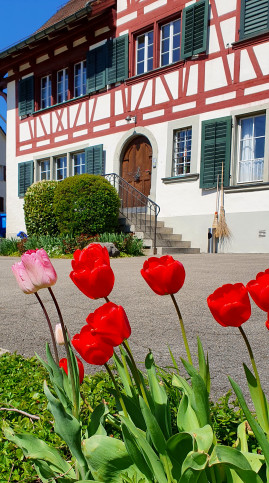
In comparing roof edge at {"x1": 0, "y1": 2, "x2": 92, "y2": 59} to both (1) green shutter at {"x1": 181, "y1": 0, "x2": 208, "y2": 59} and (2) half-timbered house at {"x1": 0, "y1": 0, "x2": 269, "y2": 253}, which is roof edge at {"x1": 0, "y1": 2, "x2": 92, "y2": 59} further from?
(1) green shutter at {"x1": 181, "y1": 0, "x2": 208, "y2": 59}

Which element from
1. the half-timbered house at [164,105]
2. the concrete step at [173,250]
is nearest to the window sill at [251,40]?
the half-timbered house at [164,105]

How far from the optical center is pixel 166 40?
11.4m

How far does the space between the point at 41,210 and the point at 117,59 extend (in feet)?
16.7

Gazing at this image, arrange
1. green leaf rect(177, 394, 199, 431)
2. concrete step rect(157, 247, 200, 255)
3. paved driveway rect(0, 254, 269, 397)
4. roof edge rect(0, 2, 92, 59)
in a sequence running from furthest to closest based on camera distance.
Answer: roof edge rect(0, 2, 92, 59) < concrete step rect(157, 247, 200, 255) < paved driveway rect(0, 254, 269, 397) < green leaf rect(177, 394, 199, 431)

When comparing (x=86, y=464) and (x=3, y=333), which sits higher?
(x=86, y=464)

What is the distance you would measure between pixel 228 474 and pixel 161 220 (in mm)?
10721

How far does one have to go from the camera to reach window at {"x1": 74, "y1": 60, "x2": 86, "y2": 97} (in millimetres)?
13609

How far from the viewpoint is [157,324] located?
2.93 m

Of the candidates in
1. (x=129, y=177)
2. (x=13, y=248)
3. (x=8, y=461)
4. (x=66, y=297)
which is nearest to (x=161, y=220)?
(x=129, y=177)

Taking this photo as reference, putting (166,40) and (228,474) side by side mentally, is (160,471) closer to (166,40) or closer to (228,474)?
(228,474)

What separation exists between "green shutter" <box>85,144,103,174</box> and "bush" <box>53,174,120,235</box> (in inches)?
101

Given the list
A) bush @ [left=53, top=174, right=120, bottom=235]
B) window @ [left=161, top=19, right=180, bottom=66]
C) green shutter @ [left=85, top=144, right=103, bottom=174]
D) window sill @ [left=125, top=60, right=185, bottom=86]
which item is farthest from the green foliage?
window @ [left=161, top=19, right=180, bottom=66]

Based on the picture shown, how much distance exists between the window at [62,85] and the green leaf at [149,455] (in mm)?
14621

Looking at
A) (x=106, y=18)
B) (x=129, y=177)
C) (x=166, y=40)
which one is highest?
(x=106, y=18)
